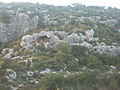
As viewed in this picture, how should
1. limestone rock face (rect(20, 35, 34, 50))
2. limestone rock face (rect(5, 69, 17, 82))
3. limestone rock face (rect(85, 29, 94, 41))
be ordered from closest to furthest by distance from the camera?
limestone rock face (rect(5, 69, 17, 82)) < limestone rock face (rect(20, 35, 34, 50)) < limestone rock face (rect(85, 29, 94, 41))

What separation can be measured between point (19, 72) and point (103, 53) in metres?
13.2

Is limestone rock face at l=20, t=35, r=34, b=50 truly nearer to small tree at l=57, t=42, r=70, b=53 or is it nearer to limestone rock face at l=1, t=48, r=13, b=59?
limestone rock face at l=1, t=48, r=13, b=59

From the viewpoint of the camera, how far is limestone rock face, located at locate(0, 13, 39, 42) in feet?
152

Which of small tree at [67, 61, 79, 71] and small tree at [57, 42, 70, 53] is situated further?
small tree at [57, 42, 70, 53]

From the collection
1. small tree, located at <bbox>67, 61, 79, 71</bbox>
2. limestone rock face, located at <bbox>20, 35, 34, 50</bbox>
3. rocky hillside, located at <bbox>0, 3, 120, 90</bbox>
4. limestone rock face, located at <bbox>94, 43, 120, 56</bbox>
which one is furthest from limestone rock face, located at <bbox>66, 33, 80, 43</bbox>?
small tree, located at <bbox>67, 61, 79, 71</bbox>

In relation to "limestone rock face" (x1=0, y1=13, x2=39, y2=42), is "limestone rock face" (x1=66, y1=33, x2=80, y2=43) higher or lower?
higher

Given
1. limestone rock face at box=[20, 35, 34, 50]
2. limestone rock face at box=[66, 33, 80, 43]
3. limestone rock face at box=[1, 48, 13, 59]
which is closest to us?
limestone rock face at box=[1, 48, 13, 59]

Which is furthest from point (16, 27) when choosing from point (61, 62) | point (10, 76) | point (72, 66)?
point (10, 76)

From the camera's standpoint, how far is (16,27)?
52.3 meters

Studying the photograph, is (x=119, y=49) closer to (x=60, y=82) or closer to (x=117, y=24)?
(x=60, y=82)

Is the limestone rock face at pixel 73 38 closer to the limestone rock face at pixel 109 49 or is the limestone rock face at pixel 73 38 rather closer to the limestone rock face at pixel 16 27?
the limestone rock face at pixel 109 49

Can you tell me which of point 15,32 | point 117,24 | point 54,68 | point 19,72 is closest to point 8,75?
point 19,72

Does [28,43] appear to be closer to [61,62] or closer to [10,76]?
[61,62]

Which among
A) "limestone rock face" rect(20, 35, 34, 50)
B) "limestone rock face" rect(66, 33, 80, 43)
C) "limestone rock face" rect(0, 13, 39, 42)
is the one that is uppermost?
"limestone rock face" rect(66, 33, 80, 43)
